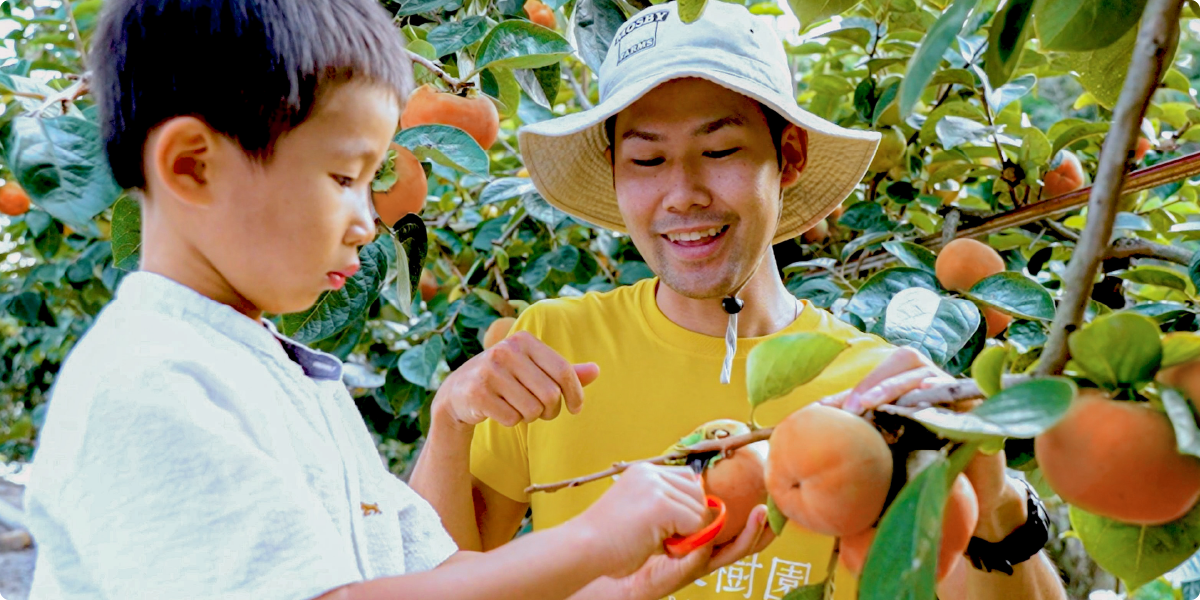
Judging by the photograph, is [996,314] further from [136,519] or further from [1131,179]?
[136,519]

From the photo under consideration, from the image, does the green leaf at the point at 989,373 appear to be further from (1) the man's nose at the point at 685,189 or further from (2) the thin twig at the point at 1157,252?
(2) the thin twig at the point at 1157,252

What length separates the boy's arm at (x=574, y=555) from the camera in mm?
646

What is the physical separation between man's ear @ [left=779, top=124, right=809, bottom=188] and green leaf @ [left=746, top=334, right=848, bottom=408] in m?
0.74

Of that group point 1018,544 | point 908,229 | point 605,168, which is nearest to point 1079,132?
point 908,229

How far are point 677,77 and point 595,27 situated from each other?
0.22 meters

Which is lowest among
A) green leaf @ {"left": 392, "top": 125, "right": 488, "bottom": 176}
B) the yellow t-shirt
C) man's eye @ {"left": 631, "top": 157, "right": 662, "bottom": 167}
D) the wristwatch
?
the yellow t-shirt

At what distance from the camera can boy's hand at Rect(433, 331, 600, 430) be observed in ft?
3.07

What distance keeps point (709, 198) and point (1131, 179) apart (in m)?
0.44

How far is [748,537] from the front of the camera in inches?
25.6

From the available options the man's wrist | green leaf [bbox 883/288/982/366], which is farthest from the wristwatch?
green leaf [bbox 883/288/982/366]

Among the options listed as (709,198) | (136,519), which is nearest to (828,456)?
(136,519)

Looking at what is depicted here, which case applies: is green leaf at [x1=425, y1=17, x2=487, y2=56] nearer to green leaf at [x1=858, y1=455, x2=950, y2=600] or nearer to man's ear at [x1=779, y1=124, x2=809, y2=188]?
man's ear at [x1=779, y1=124, x2=809, y2=188]

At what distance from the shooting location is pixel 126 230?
3.53 ft

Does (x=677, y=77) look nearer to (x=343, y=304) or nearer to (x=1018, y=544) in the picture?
(x=343, y=304)
